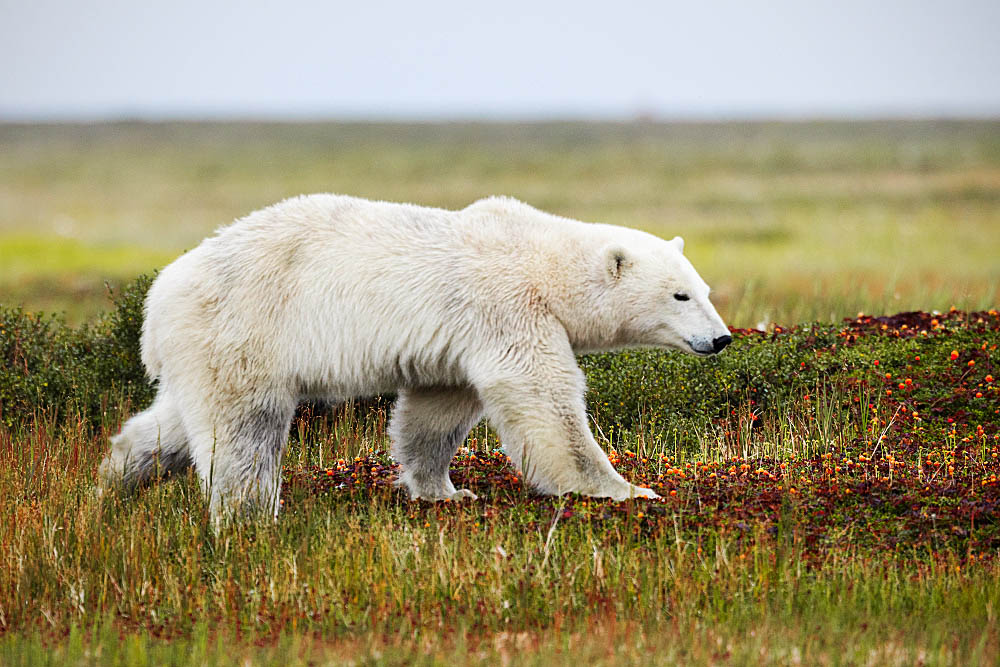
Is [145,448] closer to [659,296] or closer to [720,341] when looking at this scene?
[659,296]

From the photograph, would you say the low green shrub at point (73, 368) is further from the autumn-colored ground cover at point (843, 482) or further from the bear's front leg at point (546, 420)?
the bear's front leg at point (546, 420)

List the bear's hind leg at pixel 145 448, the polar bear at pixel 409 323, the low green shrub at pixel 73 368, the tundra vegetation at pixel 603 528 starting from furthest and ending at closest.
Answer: the low green shrub at pixel 73 368 → the bear's hind leg at pixel 145 448 → the polar bear at pixel 409 323 → the tundra vegetation at pixel 603 528

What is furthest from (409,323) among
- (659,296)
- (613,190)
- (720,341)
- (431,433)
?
(613,190)

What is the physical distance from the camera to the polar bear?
22.1 ft

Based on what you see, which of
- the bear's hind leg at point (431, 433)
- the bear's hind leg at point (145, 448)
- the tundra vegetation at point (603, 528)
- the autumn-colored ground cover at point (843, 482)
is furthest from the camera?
the bear's hind leg at point (431, 433)

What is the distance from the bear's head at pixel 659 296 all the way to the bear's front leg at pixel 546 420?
538mm

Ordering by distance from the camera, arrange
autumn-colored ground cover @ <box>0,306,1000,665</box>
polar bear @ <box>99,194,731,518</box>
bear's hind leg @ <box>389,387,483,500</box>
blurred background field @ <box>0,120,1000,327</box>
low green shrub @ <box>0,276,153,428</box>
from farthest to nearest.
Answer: blurred background field @ <box>0,120,1000,327</box>, low green shrub @ <box>0,276,153,428</box>, bear's hind leg @ <box>389,387,483,500</box>, polar bear @ <box>99,194,731,518</box>, autumn-colored ground cover @ <box>0,306,1000,665</box>

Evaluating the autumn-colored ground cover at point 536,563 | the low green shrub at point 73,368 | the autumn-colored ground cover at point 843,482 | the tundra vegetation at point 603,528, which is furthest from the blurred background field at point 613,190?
the autumn-colored ground cover at point 536,563

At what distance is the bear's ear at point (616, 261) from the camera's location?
690cm

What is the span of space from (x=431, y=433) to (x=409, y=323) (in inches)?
39.8

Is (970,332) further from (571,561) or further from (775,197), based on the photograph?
(775,197)

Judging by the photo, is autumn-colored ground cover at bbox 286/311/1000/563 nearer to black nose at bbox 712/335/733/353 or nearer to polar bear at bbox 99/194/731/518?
polar bear at bbox 99/194/731/518

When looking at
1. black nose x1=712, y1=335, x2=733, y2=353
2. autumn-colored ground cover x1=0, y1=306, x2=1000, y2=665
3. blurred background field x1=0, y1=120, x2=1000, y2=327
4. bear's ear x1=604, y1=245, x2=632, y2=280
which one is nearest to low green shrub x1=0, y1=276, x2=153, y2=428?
autumn-colored ground cover x1=0, y1=306, x2=1000, y2=665

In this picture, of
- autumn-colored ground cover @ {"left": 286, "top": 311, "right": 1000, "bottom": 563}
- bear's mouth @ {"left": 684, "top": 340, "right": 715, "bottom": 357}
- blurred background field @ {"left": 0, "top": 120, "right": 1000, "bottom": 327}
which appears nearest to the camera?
autumn-colored ground cover @ {"left": 286, "top": 311, "right": 1000, "bottom": 563}
